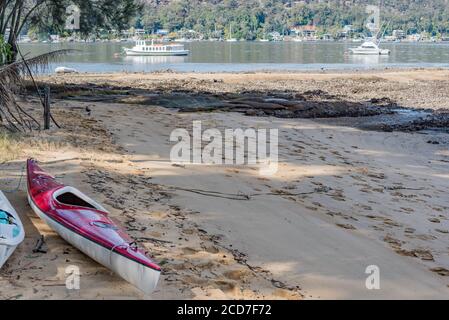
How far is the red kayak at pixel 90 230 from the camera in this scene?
4602mm

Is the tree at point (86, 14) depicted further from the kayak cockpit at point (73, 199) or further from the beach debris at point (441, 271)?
the beach debris at point (441, 271)

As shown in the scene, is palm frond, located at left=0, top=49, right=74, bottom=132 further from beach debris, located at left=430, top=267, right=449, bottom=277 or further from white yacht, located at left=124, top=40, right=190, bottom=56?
white yacht, located at left=124, top=40, right=190, bottom=56

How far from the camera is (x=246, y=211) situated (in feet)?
24.1

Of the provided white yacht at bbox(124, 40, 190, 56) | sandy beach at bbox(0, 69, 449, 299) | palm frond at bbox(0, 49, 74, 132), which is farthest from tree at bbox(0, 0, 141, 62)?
white yacht at bbox(124, 40, 190, 56)

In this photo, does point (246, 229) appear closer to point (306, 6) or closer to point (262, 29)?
point (262, 29)

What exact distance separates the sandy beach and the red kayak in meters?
0.14

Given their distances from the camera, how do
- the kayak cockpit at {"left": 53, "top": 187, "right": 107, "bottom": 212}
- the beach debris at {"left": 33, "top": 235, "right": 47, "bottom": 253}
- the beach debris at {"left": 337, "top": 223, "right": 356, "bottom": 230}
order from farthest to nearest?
the beach debris at {"left": 337, "top": 223, "right": 356, "bottom": 230}, the kayak cockpit at {"left": 53, "top": 187, "right": 107, "bottom": 212}, the beach debris at {"left": 33, "top": 235, "right": 47, "bottom": 253}

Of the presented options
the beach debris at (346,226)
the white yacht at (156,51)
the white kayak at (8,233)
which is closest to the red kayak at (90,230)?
the white kayak at (8,233)

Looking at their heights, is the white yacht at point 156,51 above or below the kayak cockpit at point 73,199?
above

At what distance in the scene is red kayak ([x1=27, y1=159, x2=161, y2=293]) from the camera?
4602 mm

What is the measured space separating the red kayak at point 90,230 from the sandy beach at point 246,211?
14 cm

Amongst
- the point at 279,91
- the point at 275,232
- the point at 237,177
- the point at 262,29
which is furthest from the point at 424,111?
the point at 262,29

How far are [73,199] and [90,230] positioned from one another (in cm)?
95
